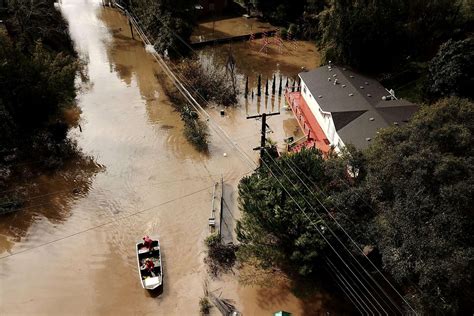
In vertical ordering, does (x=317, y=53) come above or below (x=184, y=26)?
below

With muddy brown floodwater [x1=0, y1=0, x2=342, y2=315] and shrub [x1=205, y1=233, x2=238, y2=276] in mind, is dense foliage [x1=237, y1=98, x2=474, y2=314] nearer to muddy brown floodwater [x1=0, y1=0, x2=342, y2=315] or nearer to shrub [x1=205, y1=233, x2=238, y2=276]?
shrub [x1=205, y1=233, x2=238, y2=276]

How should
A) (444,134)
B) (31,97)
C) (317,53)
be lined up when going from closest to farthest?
(444,134) → (31,97) → (317,53)

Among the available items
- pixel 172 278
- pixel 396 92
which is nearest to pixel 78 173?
pixel 172 278

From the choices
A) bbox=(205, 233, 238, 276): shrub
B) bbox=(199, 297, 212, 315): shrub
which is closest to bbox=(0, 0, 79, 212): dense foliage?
bbox=(205, 233, 238, 276): shrub

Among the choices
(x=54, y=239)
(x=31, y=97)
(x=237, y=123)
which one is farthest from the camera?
(x=237, y=123)

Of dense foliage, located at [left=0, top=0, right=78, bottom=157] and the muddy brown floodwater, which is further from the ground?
dense foliage, located at [left=0, top=0, right=78, bottom=157]

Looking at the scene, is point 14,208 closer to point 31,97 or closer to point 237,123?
point 31,97

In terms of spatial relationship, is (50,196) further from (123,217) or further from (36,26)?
(36,26)
